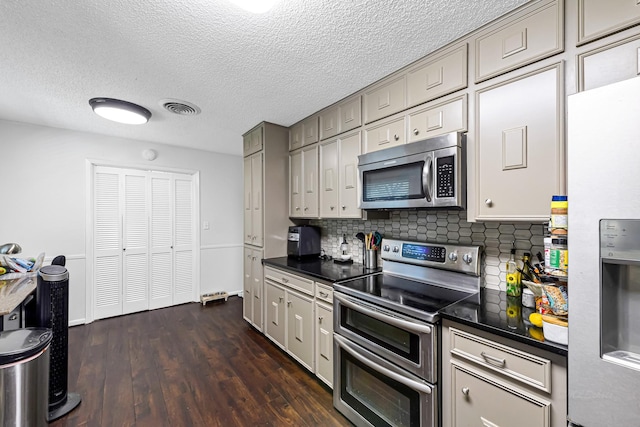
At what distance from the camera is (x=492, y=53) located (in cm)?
149

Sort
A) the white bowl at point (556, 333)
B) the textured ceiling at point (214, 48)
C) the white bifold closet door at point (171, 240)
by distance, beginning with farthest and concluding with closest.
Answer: the white bifold closet door at point (171, 240)
the textured ceiling at point (214, 48)
the white bowl at point (556, 333)

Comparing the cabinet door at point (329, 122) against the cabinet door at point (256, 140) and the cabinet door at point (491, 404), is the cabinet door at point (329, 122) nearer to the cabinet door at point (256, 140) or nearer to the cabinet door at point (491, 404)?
the cabinet door at point (256, 140)

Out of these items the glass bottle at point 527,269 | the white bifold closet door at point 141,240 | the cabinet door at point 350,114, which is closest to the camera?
the glass bottle at point 527,269

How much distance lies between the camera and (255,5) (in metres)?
1.32

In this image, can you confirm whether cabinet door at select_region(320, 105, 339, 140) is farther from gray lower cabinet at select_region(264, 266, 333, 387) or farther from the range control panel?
gray lower cabinet at select_region(264, 266, 333, 387)

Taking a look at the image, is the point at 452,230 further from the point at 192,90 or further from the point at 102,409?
the point at 102,409

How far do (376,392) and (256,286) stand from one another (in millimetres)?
1874

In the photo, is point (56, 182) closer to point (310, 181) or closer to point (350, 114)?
point (310, 181)

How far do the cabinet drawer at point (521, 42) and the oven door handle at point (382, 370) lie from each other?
5.55 ft

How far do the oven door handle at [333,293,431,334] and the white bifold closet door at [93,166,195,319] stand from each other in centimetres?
333

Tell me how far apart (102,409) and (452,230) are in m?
2.82

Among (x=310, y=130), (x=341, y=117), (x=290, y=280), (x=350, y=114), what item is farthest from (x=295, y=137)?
(x=290, y=280)

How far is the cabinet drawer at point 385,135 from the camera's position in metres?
1.96

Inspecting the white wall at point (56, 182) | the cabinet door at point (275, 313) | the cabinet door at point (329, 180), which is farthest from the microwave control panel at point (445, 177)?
the white wall at point (56, 182)
